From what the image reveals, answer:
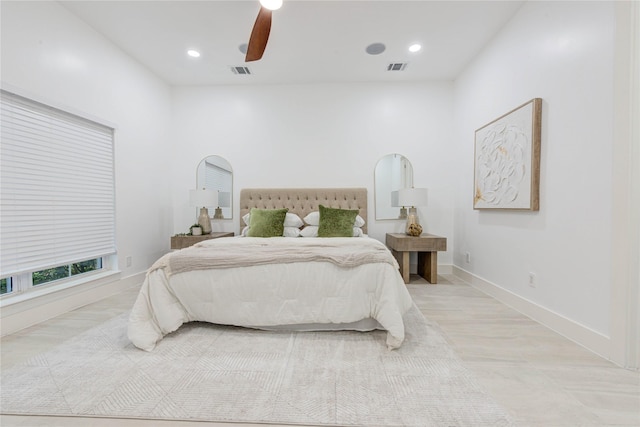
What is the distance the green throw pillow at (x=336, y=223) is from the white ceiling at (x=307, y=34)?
200 centimetres

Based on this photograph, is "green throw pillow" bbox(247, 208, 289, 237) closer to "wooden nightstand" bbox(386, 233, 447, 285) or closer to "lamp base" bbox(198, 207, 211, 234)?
"lamp base" bbox(198, 207, 211, 234)

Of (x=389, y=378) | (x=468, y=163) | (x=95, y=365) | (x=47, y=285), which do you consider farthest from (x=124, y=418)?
(x=468, y=163)

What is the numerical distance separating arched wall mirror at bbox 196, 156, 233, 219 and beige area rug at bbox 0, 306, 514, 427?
2.41 metres

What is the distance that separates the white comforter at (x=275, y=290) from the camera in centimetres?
204

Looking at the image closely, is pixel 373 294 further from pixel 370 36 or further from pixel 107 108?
pixel 107 108

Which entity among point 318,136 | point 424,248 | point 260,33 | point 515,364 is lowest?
point 515,364

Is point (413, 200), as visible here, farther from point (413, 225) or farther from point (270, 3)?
point (270, 3)

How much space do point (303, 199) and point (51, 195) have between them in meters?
2.78

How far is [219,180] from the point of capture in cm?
430

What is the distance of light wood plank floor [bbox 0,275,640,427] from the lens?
1288 millimetres

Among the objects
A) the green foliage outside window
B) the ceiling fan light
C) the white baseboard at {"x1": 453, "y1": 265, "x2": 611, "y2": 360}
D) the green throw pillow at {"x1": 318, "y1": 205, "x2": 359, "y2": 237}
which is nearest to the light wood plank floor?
the white baseboard at {"x1": 453, "y1": 265, "x2": 611, "y2": 360}

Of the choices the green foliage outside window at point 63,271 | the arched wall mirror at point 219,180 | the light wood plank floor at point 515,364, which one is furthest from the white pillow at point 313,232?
the green foliage outside window at point 63,271

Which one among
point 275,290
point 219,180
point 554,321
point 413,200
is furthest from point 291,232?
point 554,321

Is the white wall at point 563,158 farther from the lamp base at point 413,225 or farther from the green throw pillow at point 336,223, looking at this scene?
the green throw pillow at point 336,223
